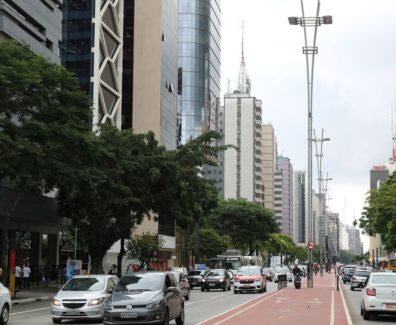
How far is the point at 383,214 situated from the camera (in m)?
62.6

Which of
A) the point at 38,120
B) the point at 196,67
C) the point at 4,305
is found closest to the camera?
the point at 4,305

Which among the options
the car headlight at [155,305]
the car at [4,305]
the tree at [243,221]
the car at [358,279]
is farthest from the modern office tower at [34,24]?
the tree at [243,221]

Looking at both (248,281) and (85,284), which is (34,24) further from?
(85,284)

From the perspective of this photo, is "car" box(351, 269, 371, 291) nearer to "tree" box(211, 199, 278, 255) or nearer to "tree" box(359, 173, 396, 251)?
"tree" box(359, 173, 396, 251)

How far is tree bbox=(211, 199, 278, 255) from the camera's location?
3868 inches

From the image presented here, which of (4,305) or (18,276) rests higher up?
(4,305)

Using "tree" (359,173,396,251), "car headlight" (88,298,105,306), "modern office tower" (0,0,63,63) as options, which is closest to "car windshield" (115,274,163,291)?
"car headlight" (88,298,105,306)

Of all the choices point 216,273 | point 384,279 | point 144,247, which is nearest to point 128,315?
point 384,279

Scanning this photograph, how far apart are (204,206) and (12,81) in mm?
20552

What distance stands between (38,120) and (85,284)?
12.6 meters

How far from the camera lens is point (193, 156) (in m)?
44.3

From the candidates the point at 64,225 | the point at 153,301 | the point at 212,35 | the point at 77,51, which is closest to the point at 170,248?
the point at 77,51

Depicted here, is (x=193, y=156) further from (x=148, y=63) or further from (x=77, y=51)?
(x=148, y=63)

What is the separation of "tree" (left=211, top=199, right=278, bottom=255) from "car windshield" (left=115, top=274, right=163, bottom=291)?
3101 inches
